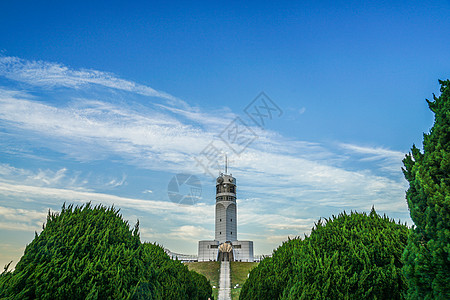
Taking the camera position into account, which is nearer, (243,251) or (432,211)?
(432,211)

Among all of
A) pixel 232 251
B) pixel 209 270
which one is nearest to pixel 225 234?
pixel 232 251

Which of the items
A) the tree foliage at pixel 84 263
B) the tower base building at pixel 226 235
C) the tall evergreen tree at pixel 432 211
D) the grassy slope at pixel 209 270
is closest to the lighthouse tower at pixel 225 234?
the tower base building at pixel 226 235

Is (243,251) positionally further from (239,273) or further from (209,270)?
(239,273)

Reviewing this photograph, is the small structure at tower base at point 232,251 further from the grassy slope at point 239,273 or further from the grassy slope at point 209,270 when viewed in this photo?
the grassy slope at point 239,273

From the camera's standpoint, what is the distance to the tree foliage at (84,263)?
23.4ft

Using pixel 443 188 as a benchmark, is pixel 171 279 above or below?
below

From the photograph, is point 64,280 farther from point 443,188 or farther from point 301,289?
point 443,188

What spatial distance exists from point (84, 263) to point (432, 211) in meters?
8.64

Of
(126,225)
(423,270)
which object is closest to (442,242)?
(423,270)

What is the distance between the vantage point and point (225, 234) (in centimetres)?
7219

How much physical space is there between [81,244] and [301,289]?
743cm

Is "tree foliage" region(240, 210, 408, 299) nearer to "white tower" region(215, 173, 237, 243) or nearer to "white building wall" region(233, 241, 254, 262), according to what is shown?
"white building wall" region(233, 241, 254, 262)

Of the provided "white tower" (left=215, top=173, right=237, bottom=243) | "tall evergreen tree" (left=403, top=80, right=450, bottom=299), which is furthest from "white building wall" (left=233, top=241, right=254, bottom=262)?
"tall evergreen tree" (left=403, top=80, right=450, bottom=299)

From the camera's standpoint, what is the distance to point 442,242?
22.4 ft
